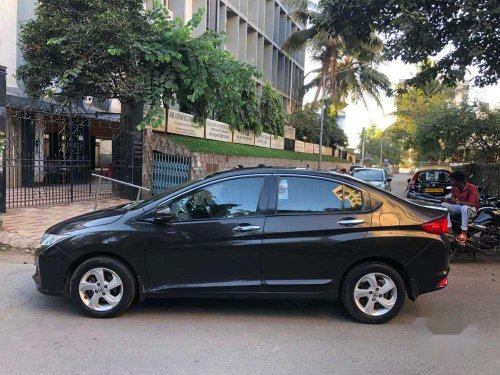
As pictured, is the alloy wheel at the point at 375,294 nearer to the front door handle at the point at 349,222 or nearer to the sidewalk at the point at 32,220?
the front door handle at the point at 349,222

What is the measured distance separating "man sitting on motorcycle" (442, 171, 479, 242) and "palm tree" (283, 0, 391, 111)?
2614cm

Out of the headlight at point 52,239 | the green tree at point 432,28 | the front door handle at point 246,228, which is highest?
the green tree at point 432,28

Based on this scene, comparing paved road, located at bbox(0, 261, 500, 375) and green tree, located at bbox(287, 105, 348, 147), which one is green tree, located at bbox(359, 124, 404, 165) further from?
paved road, located at bbox(0, 261, 500, 375)

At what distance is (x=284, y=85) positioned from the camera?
44.4 metres

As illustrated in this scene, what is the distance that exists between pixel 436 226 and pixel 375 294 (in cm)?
96

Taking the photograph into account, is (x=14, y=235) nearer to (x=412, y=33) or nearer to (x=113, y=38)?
(x=113, y=38)

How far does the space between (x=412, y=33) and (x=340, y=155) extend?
38897mm

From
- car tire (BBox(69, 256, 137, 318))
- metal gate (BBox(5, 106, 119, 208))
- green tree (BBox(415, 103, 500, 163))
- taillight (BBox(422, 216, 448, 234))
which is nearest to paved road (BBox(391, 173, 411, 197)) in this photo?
green tree (BBox(415, 103, 500, 163))

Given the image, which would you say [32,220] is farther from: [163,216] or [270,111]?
[270,111]

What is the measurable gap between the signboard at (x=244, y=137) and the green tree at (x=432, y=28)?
10.4 meters

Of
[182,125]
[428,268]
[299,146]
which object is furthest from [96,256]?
[299,146]

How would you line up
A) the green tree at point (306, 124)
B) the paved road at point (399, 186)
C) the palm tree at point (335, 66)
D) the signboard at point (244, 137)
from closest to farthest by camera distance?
the signboard at point (244, 137), the paved road at point (399, 186), the palm tree at point (335, 66), the green tree at point (306, 124)

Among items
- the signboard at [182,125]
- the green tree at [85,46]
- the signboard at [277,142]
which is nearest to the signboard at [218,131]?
the signboard at [182,125]

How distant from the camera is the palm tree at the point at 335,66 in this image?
34.3m
